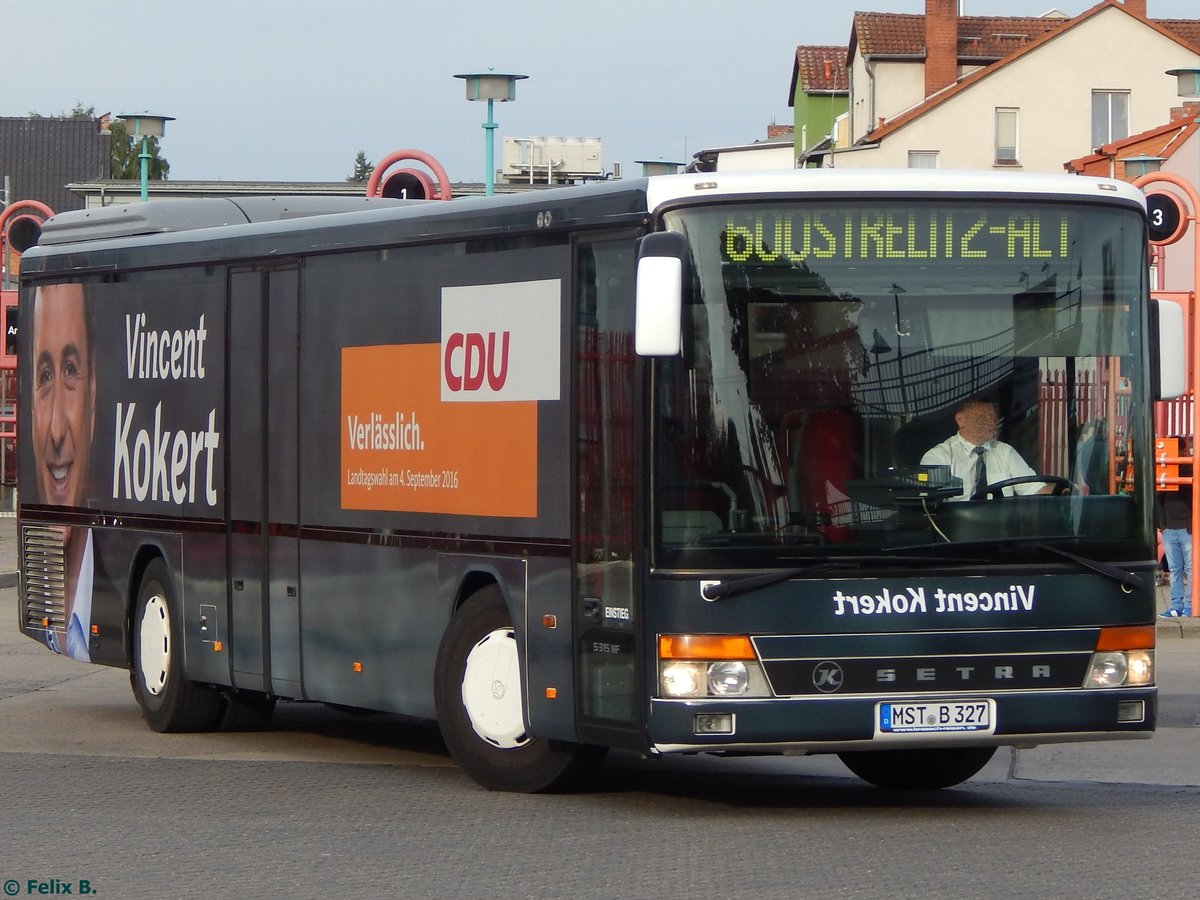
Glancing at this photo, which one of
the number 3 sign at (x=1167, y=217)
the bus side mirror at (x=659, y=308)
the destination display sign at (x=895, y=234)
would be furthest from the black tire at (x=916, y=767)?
the number 3 sign at (x=1167, y=217)

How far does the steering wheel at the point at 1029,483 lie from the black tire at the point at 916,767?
6.03 feet

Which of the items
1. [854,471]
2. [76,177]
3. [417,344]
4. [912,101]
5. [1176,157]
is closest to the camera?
[854,471]

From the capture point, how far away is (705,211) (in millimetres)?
8914

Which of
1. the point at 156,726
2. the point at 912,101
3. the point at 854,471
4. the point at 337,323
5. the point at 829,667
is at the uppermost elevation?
the point at 912,101

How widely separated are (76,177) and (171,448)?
246 feet

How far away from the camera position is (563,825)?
9141 mm

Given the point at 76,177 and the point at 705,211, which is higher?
the point at 76,177

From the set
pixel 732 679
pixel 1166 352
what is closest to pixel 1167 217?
pixel 1166 352

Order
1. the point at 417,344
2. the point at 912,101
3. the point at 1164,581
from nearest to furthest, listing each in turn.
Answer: the point at 417,344, the point at 1164,581, the point at 912,101

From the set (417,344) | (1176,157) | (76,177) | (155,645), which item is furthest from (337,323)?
(76,177)

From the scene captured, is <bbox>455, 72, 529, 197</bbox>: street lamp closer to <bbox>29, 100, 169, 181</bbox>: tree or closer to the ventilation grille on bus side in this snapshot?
the ventilation grille on bus side

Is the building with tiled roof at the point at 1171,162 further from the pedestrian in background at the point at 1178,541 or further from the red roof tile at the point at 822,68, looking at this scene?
the red roof tile at the point at 822,68

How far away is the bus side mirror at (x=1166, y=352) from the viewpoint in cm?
932

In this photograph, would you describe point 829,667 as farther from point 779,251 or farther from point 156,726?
point 156,726
